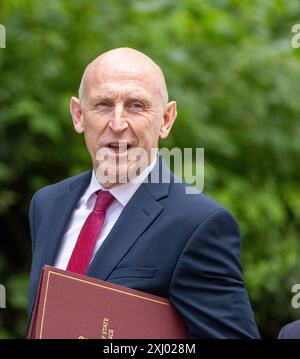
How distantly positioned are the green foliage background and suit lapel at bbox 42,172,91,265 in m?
3.33

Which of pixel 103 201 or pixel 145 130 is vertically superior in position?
pixel 145 130

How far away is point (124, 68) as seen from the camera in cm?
289

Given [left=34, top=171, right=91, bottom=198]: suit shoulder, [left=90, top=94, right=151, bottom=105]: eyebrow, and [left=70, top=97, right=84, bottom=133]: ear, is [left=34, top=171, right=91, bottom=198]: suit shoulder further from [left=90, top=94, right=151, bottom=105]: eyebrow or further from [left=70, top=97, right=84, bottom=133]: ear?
[left=90, top=94, right=151, bottom=105]: eyebrow

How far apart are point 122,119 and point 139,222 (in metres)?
0.32

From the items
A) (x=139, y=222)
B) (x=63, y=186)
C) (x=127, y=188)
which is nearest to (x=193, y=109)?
(x=63, y=186)

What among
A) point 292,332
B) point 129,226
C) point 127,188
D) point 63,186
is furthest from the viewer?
point 63,186

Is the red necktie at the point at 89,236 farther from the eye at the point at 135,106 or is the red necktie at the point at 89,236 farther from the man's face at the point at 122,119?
the eye at the point at 135,106

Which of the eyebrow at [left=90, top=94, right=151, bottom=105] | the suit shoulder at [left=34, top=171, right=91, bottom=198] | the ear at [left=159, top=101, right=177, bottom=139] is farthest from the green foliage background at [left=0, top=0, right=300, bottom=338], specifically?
the eyebrow at [left=90, top=94, right=151, bottom=105]

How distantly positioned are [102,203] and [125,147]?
0.68 feet

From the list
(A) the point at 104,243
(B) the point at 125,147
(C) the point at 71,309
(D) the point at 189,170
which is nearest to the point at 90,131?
(B) the point at 125,147

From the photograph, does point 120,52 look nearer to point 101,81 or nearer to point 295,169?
point 101,81

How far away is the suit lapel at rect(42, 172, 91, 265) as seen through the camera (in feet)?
9.81

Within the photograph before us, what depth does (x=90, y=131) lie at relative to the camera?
2977 mm

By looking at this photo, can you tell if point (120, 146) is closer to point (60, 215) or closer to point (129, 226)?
point (129, 226)
